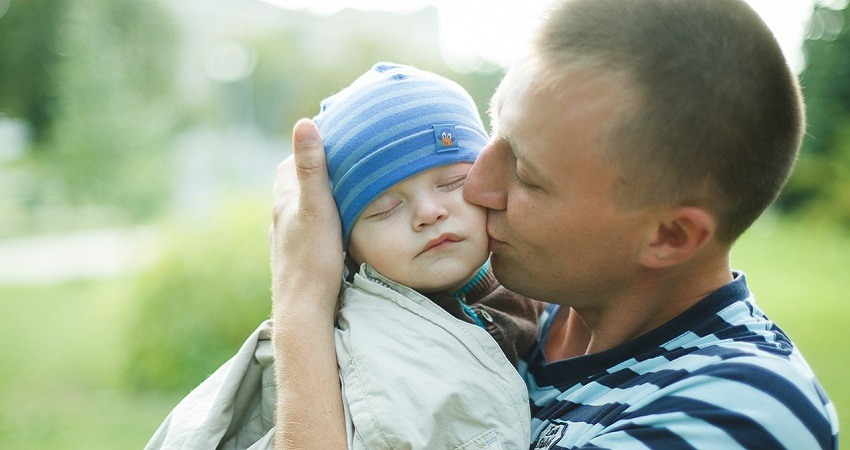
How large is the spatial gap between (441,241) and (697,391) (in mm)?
697

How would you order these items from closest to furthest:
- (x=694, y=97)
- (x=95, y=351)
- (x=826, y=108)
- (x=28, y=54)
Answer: (x=694, y=97), (x=95, y=351), (x=826, y=108), (x=28, y=54)

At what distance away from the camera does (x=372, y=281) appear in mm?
2096

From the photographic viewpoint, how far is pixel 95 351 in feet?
32.1

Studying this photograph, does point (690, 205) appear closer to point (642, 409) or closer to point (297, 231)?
point (642, 409)

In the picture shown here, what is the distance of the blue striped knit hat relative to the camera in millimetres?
2094

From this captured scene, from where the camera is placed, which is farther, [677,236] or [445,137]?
[445,137]

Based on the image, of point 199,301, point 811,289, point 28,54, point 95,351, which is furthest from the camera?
point 28,54

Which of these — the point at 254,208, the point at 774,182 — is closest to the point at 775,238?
the point at 254,208

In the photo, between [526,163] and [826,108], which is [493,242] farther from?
[826,108]

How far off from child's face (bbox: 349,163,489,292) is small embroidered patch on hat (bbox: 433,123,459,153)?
0.16ft

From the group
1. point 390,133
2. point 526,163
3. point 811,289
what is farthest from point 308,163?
point 811,289

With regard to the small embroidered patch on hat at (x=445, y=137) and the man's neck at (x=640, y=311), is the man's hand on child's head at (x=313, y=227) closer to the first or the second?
the small embroidered patch on hat at (x=445, y=137)

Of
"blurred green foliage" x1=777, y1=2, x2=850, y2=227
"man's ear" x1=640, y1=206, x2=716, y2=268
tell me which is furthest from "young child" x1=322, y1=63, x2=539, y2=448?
"blurred green foliage" x1=777, y1=2, x2=850, y2=227

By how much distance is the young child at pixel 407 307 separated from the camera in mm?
1847
